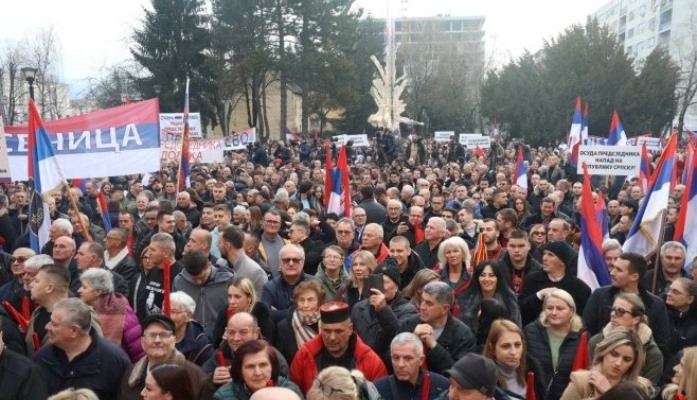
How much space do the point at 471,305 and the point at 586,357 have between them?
127cm

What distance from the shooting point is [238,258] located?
6.37 metres

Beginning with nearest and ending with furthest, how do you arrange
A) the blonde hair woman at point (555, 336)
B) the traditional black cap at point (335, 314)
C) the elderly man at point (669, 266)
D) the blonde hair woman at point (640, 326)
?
the traditional black cap at point (335, 314), the blonde hair woman at point (640, 326), the blonde hair woman at point (555, 336), the elderly man at point (669, 266)

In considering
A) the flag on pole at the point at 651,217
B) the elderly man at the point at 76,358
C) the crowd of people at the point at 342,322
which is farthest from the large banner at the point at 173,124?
the elderly man at the point at 76,358

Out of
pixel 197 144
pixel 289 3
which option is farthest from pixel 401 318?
pixel 289 3

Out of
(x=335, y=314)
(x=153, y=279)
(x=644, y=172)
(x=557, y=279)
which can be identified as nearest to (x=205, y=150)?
(x=644, y=172)

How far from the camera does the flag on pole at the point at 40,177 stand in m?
6.90

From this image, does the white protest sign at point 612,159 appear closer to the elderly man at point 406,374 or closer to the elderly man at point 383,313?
the elderly man at point 383,313

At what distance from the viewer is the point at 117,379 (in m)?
4.24

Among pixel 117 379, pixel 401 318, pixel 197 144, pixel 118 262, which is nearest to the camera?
pixel 117 379

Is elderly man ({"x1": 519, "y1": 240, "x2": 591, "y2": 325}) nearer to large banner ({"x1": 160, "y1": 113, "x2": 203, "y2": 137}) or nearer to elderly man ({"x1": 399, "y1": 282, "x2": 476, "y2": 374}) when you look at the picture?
elderly man ({"x1": 399, "y1": 282, "x2": 476, "y2": 374})

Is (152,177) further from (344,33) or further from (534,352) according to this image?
(344,33)

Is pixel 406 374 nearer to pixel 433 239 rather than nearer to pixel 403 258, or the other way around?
pixel 403 258

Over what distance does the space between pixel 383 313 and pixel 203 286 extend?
1.71 m

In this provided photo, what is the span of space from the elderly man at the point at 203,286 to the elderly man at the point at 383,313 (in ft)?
3.94
